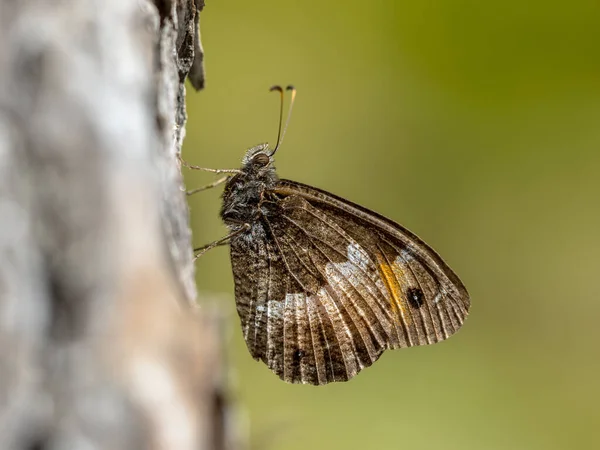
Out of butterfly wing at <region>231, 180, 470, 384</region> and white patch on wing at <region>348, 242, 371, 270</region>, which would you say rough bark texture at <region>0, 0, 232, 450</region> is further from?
white patch on wing at <region>348, 242, 371, 270</region>

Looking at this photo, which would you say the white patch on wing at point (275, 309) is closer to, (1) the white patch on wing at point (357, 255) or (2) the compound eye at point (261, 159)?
(1) the white patch on wing at point (357, 255)

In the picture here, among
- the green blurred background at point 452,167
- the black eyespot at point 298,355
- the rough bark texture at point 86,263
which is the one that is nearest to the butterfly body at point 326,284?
the black eyespot at point 298,355

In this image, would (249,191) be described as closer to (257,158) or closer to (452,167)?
(257,158)

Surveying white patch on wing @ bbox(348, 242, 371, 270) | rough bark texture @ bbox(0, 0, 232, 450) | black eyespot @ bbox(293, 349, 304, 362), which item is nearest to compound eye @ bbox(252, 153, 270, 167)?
white patch on wing @ bbox(348, 242, 371, 270)

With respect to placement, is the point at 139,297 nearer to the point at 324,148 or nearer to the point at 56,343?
the point at 56,343

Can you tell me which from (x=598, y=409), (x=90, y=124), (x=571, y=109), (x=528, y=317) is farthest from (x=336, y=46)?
(x=90, y=124)
